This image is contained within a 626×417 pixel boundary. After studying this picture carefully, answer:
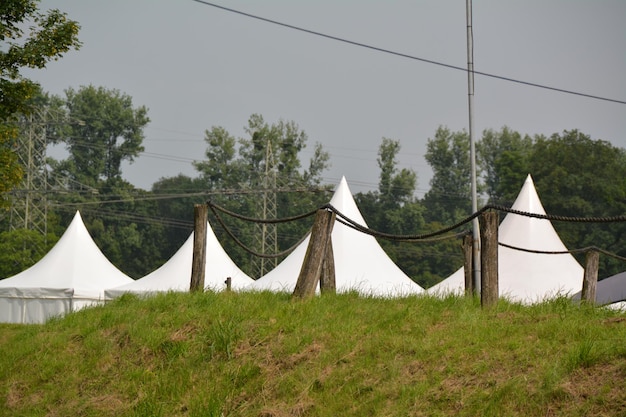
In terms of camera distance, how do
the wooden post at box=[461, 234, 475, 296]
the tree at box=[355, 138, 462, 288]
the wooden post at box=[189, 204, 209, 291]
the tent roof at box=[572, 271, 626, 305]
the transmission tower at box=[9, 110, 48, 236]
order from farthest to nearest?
the tree at box=[355, 138, 462, 288]
the transmission tower at box=[9, 110, 48, 236]
the tent roof at box=[572, 271, 626, 305]
the wooden post at box=[461, 234, 475, 296]
the wooden post at box=[189, 204, 209, 291]

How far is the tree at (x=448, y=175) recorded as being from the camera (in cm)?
7238

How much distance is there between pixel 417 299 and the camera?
888 centimetres

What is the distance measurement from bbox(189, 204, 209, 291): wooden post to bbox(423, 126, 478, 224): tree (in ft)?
202

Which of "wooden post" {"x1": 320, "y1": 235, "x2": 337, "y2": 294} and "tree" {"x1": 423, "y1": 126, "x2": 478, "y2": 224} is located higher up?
"tree" {"x1": 423, "y1": 126, "x2": 478, "y2": 224}

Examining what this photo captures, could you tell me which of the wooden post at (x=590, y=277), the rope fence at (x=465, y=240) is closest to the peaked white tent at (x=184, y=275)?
the rope fence at (x=465, y=240)

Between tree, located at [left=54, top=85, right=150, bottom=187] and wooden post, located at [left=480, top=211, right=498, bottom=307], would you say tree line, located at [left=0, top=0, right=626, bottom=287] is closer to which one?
tree, located at [left=54, top=85, right=150, bottom=187]

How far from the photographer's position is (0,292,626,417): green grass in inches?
243

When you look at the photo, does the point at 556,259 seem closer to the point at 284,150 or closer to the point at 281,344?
the point at 281,344

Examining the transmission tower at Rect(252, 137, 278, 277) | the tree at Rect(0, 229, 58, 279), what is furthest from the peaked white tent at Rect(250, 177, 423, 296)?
the tree at Rect(0, 229, 58, 279)

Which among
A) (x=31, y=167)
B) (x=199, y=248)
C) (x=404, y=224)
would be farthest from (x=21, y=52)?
(x=404, y=224)

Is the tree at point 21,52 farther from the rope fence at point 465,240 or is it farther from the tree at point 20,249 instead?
the tree at point 20,249

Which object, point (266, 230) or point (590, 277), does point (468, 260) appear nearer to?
point (590, 277)

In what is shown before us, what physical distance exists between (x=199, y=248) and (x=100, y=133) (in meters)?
60.1

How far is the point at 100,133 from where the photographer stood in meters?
69.1
